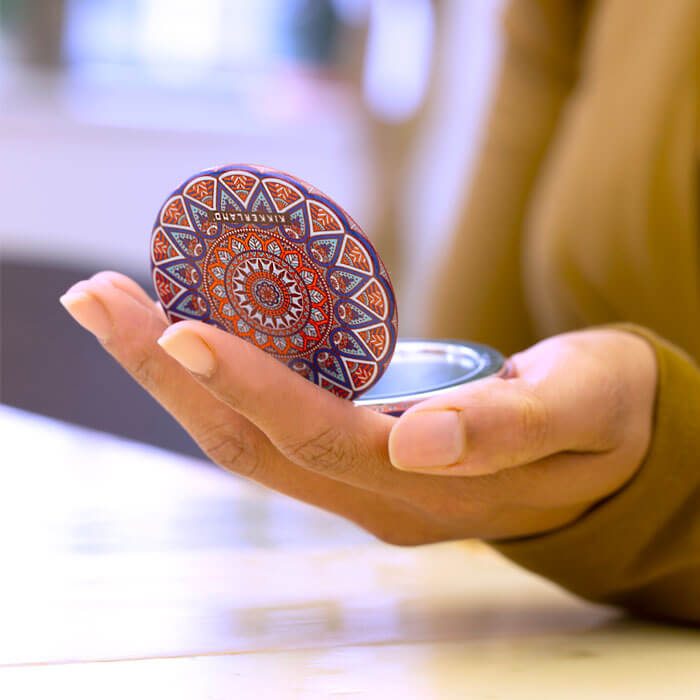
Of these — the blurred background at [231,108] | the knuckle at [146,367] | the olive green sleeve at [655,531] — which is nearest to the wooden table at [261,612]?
the olive green sleeve at [655,531]

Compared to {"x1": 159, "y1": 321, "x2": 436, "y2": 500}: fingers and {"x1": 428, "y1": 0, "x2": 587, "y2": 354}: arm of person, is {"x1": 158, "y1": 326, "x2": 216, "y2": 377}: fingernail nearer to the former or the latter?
{"x1": 159, "y1": 321, "x2": 436, "y2": 500}: fingers

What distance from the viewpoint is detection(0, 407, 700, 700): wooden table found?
44 centimetres

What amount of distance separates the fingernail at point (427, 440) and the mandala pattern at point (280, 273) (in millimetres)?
67

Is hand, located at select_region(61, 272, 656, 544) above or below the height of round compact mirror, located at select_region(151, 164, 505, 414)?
below

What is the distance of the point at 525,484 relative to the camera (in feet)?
1.58

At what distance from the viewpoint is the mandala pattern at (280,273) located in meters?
0.44

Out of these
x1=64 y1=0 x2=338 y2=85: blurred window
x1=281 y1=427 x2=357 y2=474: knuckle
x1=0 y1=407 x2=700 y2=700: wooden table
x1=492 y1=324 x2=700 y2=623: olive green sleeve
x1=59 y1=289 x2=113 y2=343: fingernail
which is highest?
x1=64 y1=0 x2=338 y2=85: blurred window

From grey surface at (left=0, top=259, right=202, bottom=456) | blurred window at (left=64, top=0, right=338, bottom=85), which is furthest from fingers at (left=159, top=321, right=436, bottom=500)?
blurred window at (left=64, top=0, right=338, bottom=85)

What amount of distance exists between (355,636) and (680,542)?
0.20 meters

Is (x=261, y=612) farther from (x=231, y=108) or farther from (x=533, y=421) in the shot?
(x=231, y=108)

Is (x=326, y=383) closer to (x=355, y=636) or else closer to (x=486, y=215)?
(x=355, y=636)

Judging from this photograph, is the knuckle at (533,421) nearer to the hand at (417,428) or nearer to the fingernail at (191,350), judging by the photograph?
the hand at (417,428)

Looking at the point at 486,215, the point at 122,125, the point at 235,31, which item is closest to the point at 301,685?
the point at 486,215

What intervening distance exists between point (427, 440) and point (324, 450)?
0.17ft
